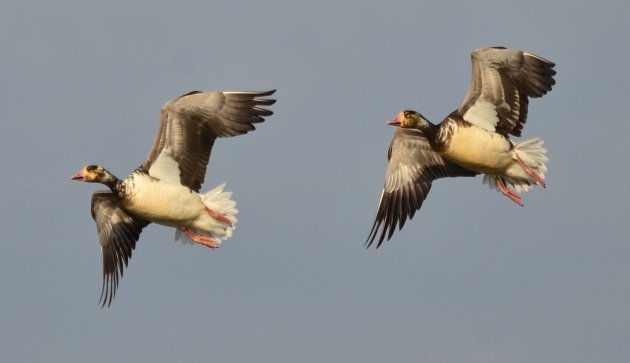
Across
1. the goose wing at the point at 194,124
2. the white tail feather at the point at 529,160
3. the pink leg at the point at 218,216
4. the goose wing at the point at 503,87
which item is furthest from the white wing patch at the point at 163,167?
the white tail feather at the point at 529,160

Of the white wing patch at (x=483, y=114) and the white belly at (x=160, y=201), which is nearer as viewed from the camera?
the white belly at (x=160, y=201)

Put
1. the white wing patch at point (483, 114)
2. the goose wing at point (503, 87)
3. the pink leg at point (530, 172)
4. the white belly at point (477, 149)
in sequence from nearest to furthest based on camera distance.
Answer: the white belly at point (477, 149)
the goose wing at point (503, 87)
the white wing patch at point (483, 114)
the pink leg at point (530, 172)

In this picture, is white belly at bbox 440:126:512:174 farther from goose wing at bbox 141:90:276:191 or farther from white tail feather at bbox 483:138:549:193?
goose wing at bbox 141:90:276:191

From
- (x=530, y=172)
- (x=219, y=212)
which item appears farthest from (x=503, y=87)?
(x=219, y=212)

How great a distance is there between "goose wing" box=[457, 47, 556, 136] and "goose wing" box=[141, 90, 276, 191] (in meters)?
3.07

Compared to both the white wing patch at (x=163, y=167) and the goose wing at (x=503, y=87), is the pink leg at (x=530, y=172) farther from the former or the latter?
the white wing patch at (x=163, y=167)

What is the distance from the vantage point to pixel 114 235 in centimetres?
2488

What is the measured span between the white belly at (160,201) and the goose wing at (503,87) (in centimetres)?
429

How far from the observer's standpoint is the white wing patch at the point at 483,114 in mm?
24047

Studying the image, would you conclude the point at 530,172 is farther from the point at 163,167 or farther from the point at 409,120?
the point at 163,167

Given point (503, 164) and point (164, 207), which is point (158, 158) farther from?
point (503, 164)

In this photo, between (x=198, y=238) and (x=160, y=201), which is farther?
(x=198, y=238)

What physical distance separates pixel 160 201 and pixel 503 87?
5.35 m

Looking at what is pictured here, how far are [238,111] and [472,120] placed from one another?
3.51 meters
